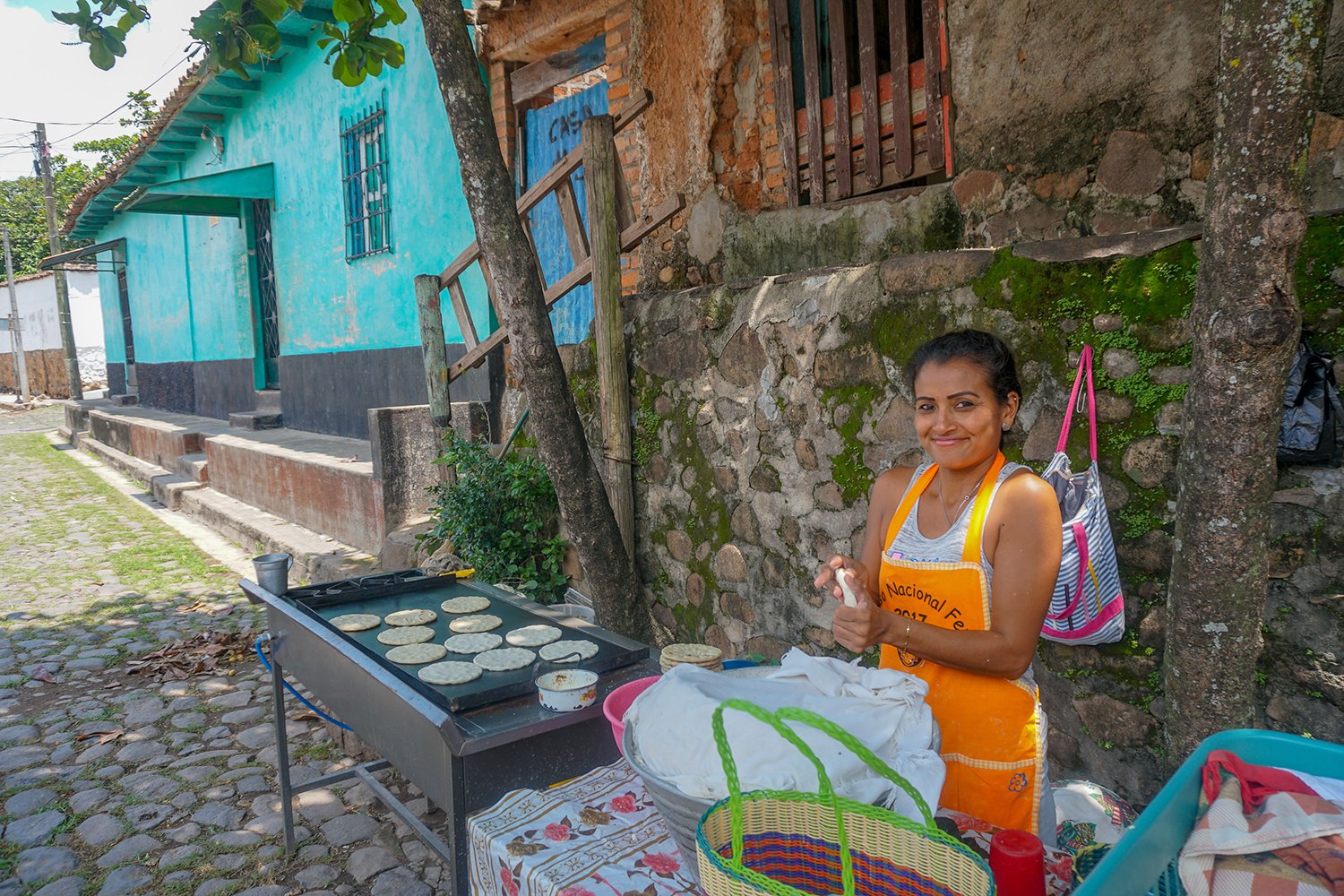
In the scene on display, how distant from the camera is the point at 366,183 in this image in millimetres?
8555

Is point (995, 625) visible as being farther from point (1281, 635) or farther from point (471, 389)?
point (471, 389)

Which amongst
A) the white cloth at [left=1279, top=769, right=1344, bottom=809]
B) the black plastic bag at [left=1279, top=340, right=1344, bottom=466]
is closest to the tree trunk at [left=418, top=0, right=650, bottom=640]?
the black plastic bag at [left=1279, top=340, right=1344, bottom=466]

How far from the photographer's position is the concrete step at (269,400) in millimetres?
11625

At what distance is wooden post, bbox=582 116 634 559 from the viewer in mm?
4148

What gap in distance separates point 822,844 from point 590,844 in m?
0.53

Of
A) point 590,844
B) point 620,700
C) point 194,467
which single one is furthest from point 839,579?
point 194,467

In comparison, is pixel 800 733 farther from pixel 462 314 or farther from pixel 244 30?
pixel 462 314

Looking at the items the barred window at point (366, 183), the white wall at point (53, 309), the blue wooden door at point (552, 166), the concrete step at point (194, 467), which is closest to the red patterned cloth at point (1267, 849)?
the blue wooden door at point (552, 166)

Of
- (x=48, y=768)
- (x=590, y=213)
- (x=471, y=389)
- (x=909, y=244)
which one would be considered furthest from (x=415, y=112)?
(x=48, y=768)

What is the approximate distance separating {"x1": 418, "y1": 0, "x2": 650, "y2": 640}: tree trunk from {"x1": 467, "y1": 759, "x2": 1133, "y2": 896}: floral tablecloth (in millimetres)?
2277

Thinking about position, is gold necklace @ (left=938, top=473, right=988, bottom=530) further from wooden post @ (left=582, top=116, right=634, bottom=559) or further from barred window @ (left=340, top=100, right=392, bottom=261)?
barred window @ (left=340, top=100, right=392, bottom=261)

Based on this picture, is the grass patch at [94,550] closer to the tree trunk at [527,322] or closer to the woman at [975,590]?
the tree trunk at [527,322]

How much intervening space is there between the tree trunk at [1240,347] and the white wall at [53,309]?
31.6 meters

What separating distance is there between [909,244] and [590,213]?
1.51m
